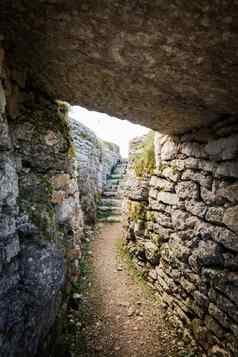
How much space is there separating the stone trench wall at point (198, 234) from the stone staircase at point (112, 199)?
4.08 meters

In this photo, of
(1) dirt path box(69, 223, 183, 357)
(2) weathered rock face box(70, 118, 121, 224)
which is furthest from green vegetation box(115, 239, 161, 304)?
(2) weathered rock face box(70, 118, 121, 224)

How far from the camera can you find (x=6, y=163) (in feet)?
5.89

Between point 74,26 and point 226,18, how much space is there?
3.02 ft

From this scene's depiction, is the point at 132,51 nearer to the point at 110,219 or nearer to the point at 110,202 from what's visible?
the point at 110,219

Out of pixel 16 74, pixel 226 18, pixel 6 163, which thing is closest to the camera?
pixel 226 18

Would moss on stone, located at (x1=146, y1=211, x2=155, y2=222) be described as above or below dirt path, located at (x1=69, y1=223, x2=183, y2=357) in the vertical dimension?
above

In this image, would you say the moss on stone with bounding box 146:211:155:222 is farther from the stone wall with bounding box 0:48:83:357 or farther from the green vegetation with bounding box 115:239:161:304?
the stone wall with bounding box 0:48:83:357

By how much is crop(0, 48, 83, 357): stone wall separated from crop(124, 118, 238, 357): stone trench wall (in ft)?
5.05

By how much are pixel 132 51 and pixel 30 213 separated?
1.64 metres

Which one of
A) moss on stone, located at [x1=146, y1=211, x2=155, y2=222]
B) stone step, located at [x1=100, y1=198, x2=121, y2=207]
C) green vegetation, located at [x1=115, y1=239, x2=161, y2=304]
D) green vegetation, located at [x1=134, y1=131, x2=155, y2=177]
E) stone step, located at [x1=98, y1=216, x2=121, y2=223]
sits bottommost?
green vegetation, located at [x1=115, y1=239, x2=161, y2=304]

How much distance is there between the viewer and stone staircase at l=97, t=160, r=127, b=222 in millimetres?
8609

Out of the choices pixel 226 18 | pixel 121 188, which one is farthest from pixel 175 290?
pixel 121 188

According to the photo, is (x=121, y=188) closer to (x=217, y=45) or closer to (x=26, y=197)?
(x=26, y=197)

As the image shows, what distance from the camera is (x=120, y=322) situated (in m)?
3.78
